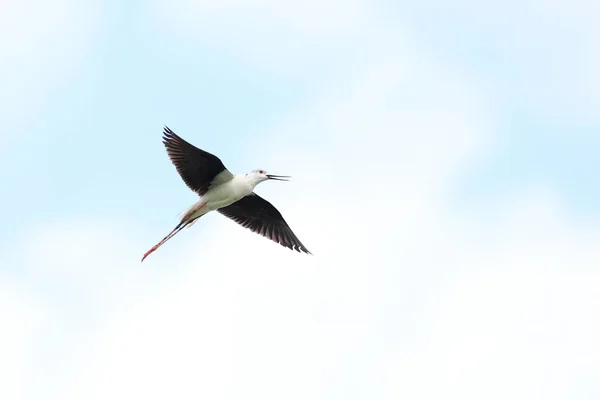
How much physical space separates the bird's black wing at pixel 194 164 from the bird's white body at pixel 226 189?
2.4 inches

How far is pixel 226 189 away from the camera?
24.3m

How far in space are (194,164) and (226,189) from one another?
0.93 metres

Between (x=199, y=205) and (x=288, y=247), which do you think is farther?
(x=288, y=247)

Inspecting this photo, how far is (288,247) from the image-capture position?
26438 mm

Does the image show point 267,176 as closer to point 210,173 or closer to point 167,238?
point 210,173

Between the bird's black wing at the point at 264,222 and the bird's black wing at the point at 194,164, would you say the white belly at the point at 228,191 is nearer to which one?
the bird's black wing at the point at 194,164

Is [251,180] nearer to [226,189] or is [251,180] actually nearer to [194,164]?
[226,189]

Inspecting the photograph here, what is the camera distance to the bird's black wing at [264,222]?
26219 mm

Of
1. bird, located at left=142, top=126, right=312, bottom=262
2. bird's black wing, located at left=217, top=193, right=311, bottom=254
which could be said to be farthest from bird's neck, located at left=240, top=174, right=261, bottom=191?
bird's black wing, located at left=217, top=193, right=311, bottom=254

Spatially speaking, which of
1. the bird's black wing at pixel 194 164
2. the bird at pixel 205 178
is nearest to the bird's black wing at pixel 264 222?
the bird at pixel 205 178

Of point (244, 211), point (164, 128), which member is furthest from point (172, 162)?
point (244, 211)

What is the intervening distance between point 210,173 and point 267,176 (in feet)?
4.39

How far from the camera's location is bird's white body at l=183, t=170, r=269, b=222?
2434 centimetres

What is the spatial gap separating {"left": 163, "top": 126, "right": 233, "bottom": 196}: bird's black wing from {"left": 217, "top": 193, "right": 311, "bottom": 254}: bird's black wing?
184cm
